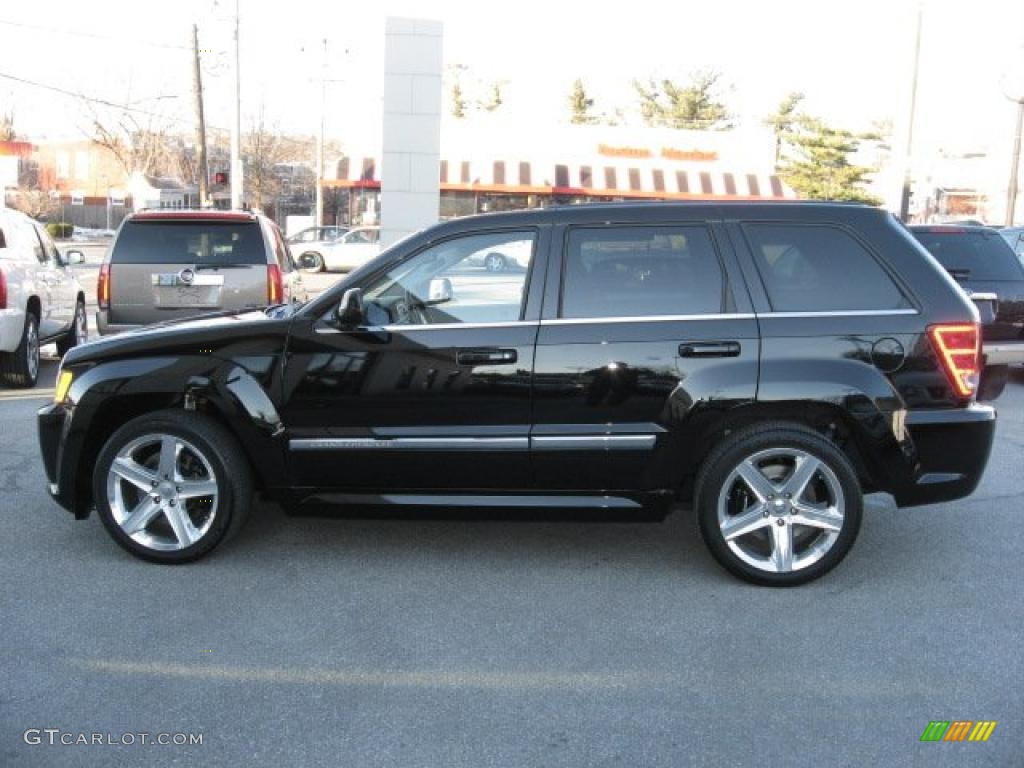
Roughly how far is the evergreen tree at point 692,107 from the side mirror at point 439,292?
202ft

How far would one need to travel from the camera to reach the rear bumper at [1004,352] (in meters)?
9.84

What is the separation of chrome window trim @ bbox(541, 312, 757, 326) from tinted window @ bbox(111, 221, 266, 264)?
5.62m

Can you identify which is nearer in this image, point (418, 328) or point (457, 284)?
point (418, 328)

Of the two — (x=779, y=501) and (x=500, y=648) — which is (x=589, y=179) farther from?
(x=500, y=648)

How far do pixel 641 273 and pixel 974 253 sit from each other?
273 inches

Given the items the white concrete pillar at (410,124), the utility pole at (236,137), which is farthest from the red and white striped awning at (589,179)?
the white concrete pillar at (410,124)

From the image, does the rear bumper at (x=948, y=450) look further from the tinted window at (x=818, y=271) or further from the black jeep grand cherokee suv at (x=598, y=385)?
the tinted window at (x=818, y=271)

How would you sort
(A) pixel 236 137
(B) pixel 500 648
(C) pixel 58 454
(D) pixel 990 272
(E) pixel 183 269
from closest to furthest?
(B) pixel 500 648
(C) pixel 58 454
(E) pixel 183 269
(D) pixel 990 272
(A) pixel 236 137

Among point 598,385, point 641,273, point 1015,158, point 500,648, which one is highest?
point 1015,158

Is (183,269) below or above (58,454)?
above

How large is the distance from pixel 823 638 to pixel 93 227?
259 ft

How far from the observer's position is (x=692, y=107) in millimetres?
65250

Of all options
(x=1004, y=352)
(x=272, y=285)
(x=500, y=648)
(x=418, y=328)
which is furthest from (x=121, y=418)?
(x=1004, y=352)

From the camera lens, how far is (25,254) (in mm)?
10328
